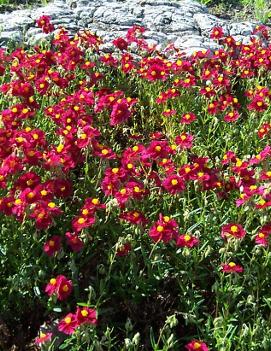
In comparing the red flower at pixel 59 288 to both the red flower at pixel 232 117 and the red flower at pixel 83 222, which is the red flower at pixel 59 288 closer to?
the red flower at pixel 83 222

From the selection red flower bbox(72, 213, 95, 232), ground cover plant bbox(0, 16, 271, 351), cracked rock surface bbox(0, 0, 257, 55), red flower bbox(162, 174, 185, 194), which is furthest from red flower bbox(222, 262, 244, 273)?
cracked rock surface bbox(0, 0, 257, 55)

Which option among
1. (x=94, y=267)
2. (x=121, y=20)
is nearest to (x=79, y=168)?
(x=94, y=267)

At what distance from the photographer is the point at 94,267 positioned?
338 cm

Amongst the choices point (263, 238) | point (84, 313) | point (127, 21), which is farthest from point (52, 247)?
point (127, 21)

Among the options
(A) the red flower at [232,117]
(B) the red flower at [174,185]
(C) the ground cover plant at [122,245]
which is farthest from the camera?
(A) the red flower at [232,117]

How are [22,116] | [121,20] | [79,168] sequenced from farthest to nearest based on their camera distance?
[121,20], [79,168], [22,116]

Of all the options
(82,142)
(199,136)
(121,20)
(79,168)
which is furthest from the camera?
(121,20)

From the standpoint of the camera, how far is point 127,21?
20.9ft

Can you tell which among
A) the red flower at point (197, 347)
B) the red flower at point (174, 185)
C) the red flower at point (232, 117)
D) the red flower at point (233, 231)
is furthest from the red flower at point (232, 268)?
Answer: the red flower at point (232, 117)

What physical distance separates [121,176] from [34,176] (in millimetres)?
476

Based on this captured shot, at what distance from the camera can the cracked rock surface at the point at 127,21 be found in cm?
601

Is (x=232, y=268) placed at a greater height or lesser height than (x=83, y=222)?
lesser

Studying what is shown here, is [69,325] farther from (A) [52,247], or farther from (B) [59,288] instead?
(A) [52,247]

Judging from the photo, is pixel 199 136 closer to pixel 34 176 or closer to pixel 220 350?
pixel 34 176
